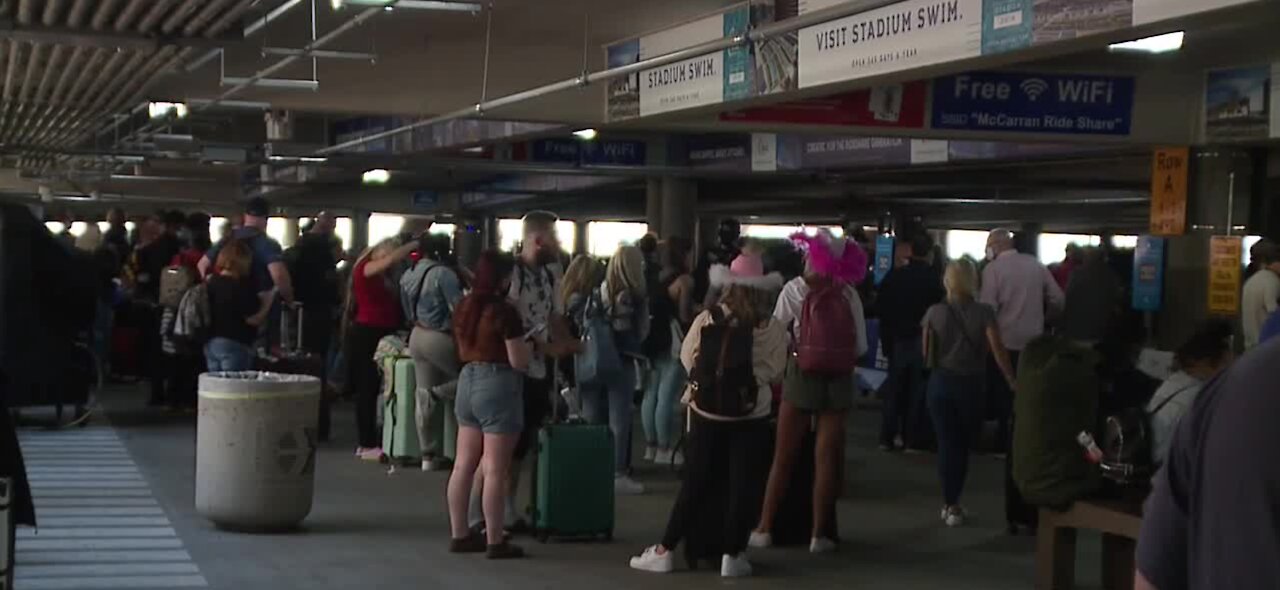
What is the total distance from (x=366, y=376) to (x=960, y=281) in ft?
14.1

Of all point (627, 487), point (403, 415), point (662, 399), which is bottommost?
point (627, 487)

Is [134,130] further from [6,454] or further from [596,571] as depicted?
[6,454]

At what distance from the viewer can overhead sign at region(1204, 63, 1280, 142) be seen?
11.8m

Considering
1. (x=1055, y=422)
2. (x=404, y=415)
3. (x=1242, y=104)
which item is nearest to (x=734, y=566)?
(x=1055, y=422)

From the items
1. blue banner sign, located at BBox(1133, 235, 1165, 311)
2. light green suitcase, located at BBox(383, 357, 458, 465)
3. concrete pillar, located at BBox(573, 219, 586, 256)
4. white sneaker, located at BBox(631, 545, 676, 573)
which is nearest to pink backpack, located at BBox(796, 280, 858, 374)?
white sneaker, located at BBox(631, 545, 676, 573)

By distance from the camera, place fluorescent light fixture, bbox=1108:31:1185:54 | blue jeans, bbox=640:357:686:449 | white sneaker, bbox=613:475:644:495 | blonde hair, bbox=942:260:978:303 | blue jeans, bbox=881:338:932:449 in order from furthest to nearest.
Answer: blue jeans, bbox=881:338:932:449
blue jeans, bbox=640:357:686:449
fluorescent light fixture, bbox=1108:31:1185:54
white sneaker, bbox=613:475:644:495
blonde hair, bbox=942:260:978:303

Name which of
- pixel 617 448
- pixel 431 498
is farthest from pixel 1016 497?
pixel 431 498

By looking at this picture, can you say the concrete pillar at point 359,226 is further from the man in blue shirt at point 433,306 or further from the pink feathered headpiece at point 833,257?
the pink feathered headpiece at point 833,257

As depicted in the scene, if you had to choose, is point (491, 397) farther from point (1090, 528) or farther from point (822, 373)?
point (1090, 528)

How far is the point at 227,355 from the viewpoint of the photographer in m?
11.0

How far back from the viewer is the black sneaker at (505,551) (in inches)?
315

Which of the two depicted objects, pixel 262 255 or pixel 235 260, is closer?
pixel 235 260

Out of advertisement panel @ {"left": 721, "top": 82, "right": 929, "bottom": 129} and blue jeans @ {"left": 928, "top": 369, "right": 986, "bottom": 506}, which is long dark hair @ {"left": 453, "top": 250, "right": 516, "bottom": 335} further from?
advertisement panel @ {"left": 721, "top": 82, "right": 929, "bottom": 129}

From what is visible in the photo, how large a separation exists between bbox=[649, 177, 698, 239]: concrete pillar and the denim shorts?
1568 cm
